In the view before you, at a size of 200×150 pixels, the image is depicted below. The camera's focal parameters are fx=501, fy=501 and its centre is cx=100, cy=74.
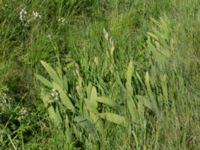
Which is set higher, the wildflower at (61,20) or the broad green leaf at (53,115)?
the wildflower at (61,20)

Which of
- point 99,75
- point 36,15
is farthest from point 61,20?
point 99,75

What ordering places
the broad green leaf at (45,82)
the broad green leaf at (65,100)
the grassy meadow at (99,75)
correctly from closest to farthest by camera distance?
the grassy meadow at (99,75) → the broad green leaf at (65,100) → the broad green leaf at (45,82)

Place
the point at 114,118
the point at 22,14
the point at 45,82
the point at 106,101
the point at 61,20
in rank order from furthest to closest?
the point at 61,20 < the point at 22,14 < the point at 45,82 < the point at 106,101 < the point at 114,118

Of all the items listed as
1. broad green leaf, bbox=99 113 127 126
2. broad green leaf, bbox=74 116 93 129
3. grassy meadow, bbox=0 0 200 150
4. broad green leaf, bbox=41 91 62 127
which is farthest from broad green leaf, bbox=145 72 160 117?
broad green leaf, bbox=41 91 62 127

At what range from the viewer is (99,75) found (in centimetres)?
250

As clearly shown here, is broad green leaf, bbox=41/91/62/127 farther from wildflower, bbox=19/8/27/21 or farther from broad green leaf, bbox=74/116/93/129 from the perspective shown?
wildflower, bbox=19/8/27/21

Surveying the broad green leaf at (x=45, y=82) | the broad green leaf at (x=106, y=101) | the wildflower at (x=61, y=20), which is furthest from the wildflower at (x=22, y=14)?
the broad green leaf at (x=106, y=101)

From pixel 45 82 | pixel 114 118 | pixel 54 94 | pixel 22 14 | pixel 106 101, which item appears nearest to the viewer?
pixel 114 118

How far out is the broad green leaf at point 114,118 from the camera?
2078mm

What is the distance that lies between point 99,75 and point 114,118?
432mm

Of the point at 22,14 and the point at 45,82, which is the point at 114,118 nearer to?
the point at 45,82

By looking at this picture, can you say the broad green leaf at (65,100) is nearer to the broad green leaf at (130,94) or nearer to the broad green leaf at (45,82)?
the broad green leaf at (45,82)

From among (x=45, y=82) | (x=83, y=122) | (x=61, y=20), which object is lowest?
(x=83, y=122)

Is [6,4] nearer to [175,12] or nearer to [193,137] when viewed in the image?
[175,12]
